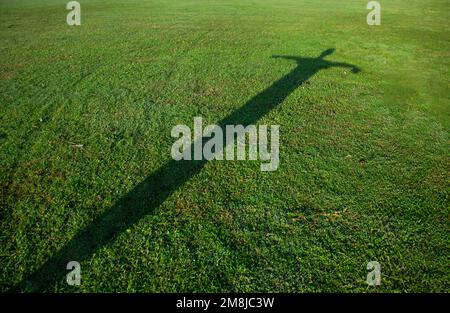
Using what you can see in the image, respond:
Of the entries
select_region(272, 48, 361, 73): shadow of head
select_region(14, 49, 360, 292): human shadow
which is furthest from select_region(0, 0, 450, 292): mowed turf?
select_region(272, 48, 361, 73): shadow of head

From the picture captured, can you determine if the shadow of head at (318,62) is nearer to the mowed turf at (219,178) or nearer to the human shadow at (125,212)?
the mowed turf at (219,178)

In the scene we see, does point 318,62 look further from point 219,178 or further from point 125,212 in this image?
point 125,212

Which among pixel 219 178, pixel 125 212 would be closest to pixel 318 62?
pixel 219 178

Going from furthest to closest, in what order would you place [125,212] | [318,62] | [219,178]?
[318,62] → [219,178] → [125,212]

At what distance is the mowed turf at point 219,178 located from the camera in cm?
A: 389

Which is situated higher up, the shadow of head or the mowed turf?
the shadow of head

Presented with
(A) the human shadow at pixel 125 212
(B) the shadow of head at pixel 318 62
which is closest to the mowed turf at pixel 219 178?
(A) the human shadow at pixel 125 212

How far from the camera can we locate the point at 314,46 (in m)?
11.5

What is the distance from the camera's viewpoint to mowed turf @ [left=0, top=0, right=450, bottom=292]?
12.8 ft

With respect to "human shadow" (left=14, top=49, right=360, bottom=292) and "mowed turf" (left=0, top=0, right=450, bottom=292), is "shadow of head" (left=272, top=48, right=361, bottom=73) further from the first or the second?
"human shadow" (left=14, top=49, right=360, bottom=292)

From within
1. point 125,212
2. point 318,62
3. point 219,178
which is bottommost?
point 125,212

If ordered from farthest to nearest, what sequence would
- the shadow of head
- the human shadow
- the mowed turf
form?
the shadow of head → the mowed turf → the human shadow

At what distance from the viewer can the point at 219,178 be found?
5223 mm

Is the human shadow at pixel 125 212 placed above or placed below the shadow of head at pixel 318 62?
below
